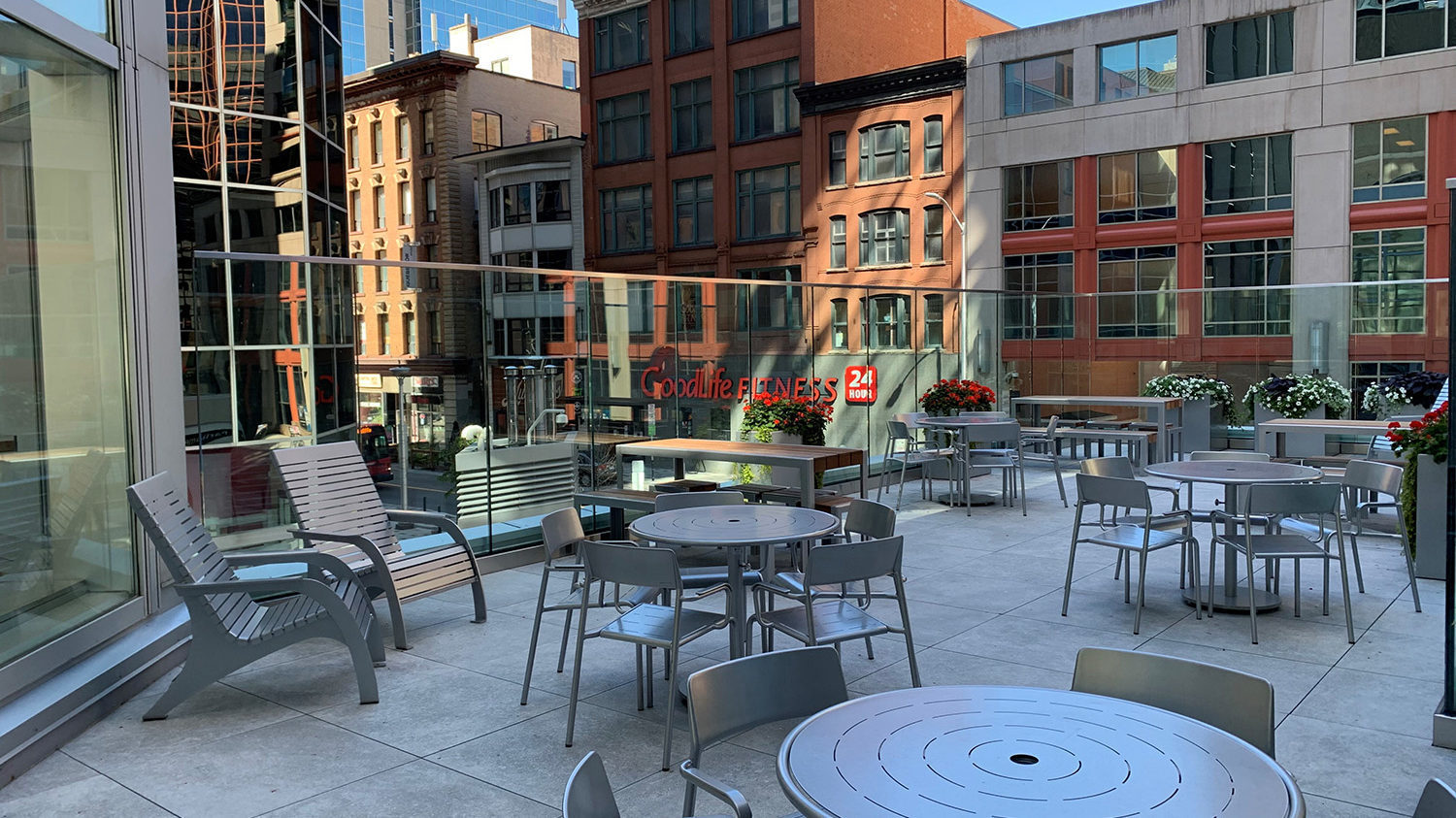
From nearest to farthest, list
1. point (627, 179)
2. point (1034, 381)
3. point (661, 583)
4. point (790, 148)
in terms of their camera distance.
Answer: point (661, 583) → point (1034, 381) → point (790, 148) → point (627, 179)

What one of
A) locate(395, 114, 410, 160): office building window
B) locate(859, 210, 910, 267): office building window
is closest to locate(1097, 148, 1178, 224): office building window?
locate(859, 210, 910, 267): office building window

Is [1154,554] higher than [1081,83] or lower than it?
lower

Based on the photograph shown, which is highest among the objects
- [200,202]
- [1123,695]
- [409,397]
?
[200,202]

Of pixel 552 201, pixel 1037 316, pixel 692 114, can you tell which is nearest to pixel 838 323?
pixel 1037 316

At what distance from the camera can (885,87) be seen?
33781 millimetres

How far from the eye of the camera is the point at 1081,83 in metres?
30.7

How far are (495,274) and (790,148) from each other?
29451mm

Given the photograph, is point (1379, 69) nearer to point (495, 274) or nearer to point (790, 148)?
point (790, 148)

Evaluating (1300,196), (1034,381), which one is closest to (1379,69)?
(1300,196)

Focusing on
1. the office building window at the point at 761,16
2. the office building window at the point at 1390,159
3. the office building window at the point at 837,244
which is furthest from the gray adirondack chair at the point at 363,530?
the office building window at the point at 761,16

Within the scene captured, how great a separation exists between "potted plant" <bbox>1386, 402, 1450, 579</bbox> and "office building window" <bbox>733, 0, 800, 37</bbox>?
104 feet

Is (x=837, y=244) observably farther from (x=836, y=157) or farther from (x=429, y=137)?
(x=429, y=137)

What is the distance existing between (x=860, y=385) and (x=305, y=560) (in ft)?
28.7

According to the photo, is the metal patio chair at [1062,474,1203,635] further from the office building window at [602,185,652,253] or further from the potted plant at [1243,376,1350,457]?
the office building window at [602,185,652,253]
